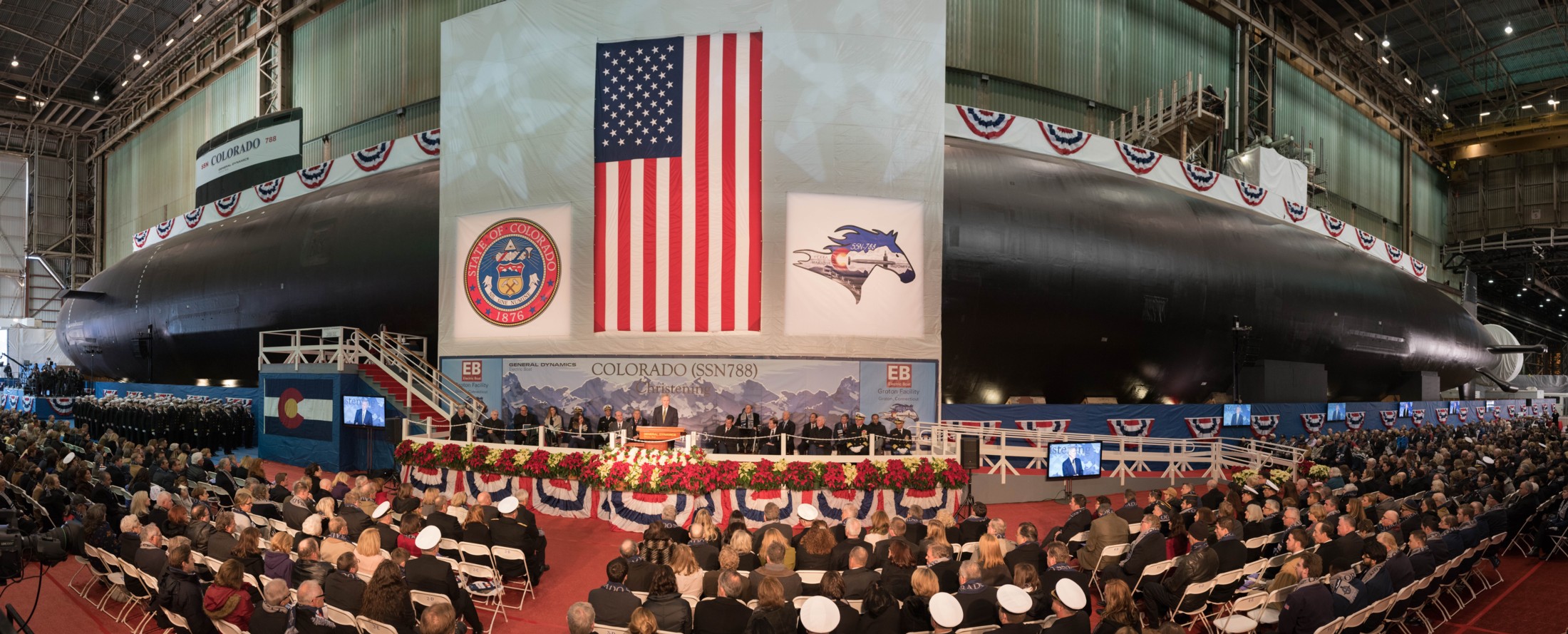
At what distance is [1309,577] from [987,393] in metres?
13.2

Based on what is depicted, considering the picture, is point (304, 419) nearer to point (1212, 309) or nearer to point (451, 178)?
point (451, 178)

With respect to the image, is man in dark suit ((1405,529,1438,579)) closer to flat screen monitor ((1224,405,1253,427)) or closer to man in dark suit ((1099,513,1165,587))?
man in dark suit ((1099,513,1165,587))

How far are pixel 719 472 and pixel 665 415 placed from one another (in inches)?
165

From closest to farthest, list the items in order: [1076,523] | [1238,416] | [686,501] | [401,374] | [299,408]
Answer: [1076,523] < [686,501] < [299,408] < [401,374] < [1238,416]

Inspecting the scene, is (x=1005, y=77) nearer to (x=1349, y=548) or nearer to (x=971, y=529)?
(x=971, y=529)

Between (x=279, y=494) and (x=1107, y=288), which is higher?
(x=1107, y=288)

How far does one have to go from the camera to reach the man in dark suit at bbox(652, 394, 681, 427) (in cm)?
1609

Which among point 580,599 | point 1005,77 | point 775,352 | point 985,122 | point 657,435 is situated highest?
point 1005,77

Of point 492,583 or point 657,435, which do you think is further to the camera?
point 657,435

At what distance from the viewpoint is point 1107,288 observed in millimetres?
19953

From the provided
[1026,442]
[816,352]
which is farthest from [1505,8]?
[816,352]

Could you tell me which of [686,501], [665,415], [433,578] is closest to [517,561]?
[433,578]

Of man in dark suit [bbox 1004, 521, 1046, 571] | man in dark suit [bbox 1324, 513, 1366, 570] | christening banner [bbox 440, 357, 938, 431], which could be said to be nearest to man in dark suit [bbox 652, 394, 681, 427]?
christening banner [bbox 440, 357, 938, 431]

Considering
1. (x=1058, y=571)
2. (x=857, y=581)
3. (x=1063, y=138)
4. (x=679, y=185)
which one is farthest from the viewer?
(x=1063, y=138)
